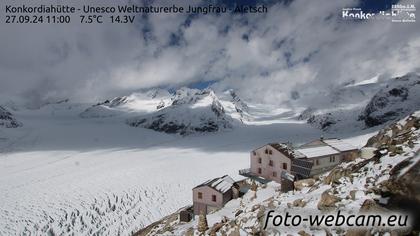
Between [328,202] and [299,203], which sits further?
[299,203]

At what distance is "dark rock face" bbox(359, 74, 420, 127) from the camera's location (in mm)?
142250

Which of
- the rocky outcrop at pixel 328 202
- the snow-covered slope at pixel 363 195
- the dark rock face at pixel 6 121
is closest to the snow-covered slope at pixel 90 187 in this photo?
the snow-covered slope at pixel 363 195

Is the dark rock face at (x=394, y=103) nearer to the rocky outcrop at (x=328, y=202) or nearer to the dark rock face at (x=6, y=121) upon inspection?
the rocky outcrop at (x=328, y=202)

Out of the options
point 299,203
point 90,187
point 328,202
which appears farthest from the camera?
point 90,187

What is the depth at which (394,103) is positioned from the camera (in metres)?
154

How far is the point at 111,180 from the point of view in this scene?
59875mm

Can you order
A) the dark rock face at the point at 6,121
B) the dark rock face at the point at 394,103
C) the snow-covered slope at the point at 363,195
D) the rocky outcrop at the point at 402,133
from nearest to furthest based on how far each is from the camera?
the snow-covered slope at the point at 363,195 < the rocky outcrop at the point at 402,133 < the dark rock face at the point at 394,103 < the dark rock face at the point at 6,121

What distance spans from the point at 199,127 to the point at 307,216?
576 ft

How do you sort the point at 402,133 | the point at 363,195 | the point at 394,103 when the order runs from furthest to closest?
the point at 394,103 < the point at 402,133 < the point at 363,195

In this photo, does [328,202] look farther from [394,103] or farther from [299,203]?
[394,103]

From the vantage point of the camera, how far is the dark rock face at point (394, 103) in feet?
467

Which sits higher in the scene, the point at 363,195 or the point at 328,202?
the point at 363,195

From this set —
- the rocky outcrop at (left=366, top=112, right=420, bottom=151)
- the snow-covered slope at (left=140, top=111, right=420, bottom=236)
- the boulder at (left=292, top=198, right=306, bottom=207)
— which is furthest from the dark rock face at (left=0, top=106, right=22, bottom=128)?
the rocky outcrop at (left=366, top=112, right=420, bottom=151)

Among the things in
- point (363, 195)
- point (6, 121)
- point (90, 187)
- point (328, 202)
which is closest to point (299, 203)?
point (328, 202)
